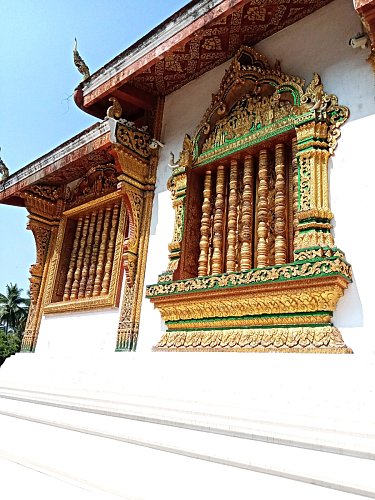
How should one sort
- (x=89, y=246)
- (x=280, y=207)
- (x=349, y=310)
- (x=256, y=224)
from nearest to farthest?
(x=349, y=310) → (x=280, y=207) → (x=256, y=224) → (x=89, y=246)

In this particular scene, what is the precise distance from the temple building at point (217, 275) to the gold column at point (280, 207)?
2 cm

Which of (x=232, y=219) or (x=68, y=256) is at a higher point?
(x=68, y=256)

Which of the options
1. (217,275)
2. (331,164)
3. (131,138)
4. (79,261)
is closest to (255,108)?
(331,164)

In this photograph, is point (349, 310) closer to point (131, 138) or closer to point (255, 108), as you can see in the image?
point (255, 108)

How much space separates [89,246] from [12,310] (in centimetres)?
3137

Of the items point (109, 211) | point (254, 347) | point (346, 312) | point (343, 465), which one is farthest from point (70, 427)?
point (109, 211)

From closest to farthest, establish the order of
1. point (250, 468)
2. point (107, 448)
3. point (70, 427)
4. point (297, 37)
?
1. point (250, 468)
2. point (107, 448)
3. point (70, 427)
4. point (297, 37)

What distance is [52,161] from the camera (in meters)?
5.16

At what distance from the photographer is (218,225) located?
3883 millimetres

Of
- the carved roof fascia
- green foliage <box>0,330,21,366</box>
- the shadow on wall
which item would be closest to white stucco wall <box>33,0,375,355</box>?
the shadow on wall

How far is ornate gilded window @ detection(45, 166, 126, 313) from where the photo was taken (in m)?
4.98

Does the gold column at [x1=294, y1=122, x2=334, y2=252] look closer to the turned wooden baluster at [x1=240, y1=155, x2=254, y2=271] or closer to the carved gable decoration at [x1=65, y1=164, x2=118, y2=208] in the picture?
the turned wooden baluster at [x1=240, y1=155, x2=254, y2=271]

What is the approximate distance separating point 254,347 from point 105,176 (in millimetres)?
3365

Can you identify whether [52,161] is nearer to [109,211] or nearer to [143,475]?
[109,211]
